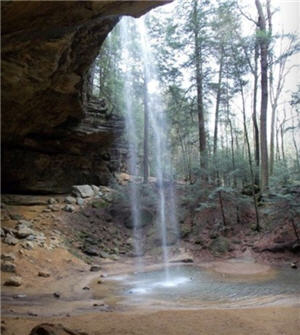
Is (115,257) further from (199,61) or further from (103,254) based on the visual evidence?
(199,61)

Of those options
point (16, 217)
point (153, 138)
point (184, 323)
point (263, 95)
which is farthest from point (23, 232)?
point (153, 138)

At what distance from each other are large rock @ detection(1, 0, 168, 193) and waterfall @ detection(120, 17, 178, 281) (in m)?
2.64

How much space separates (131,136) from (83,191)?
607 cm

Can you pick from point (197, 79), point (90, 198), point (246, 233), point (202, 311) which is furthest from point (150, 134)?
point (202, 311)

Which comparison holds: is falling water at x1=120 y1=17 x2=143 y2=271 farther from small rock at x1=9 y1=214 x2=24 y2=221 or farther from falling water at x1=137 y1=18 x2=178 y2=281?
small rock at x1=9 y1=214 x2=24 y2=221

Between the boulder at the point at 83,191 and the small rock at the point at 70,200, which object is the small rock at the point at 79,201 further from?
the boulder at the point at 83,191

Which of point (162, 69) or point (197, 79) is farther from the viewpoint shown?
point (162, 69)

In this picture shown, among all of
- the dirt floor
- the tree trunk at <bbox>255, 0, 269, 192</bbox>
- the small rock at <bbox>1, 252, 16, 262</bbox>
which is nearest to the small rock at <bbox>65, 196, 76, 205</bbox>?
the dirt floor

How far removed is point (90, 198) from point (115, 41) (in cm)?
1001

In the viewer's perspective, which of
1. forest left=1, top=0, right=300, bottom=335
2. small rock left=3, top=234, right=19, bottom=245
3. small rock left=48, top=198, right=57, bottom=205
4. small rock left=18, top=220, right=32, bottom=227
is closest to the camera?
forest left=1, top=0, right=300, bottom=335

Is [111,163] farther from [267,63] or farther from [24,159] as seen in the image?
[267,63]

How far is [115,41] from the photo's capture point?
1853cm

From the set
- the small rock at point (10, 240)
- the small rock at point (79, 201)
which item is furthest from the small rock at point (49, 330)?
the small rock at point (79, 201)

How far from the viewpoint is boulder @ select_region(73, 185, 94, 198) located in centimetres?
1317
